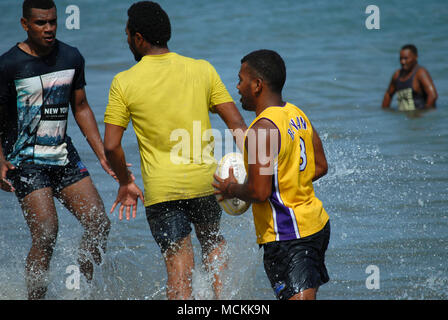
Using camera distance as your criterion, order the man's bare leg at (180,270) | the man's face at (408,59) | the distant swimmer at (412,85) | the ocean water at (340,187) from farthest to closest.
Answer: the man's face at (408,59)
the distant swimmer at (412,85)
the ocean water at (340,187)
the man's bare leg at (180,270)

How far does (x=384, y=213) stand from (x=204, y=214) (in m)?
3.01

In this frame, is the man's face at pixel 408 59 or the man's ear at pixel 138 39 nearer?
the man's ear at pixel 138 39

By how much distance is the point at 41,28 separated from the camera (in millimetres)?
4594

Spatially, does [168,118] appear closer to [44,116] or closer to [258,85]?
[258,85]

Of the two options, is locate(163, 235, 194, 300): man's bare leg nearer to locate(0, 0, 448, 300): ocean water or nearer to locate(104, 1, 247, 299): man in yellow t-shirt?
locate(104, 1, 247, 299): man in yellow t-shirt

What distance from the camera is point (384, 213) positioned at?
6.68 m

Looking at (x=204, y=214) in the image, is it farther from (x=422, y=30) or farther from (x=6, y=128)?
(x=422, y=30)

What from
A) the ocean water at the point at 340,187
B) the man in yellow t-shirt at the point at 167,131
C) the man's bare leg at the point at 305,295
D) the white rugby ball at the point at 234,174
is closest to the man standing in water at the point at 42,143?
the ocean water at the point at 340,187

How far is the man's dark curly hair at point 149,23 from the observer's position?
4.04 metres

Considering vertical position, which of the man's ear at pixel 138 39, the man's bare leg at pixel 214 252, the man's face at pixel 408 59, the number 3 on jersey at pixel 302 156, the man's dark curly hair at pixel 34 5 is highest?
the man's dark curly hair at pixel 34 5

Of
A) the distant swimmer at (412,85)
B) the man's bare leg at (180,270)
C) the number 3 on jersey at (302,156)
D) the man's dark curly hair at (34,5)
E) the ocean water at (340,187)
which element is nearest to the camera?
the number 3 on jersey at (302,156)

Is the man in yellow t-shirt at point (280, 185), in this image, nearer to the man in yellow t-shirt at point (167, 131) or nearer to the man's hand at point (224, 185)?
the man's hand at point (224, 185)

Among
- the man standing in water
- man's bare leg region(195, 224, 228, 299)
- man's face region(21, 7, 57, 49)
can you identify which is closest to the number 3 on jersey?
man's bare leg region(195, 224, 228, 299)

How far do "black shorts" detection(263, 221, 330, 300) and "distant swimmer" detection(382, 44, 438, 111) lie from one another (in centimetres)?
876
